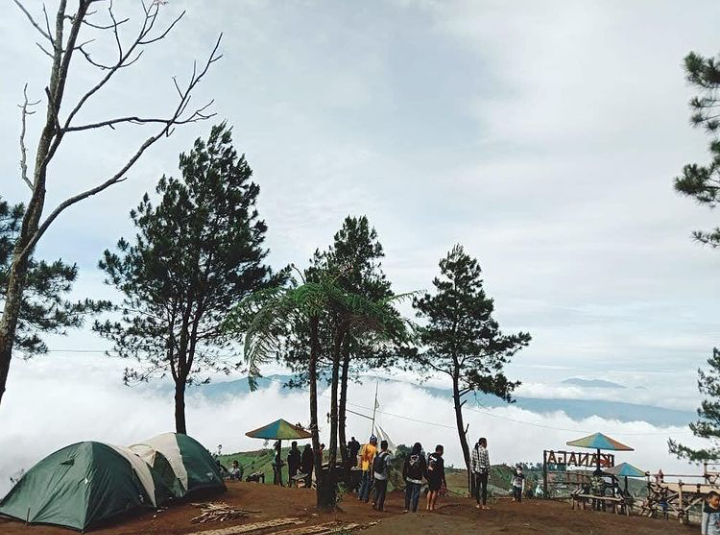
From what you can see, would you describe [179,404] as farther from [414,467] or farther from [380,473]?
[414,467]

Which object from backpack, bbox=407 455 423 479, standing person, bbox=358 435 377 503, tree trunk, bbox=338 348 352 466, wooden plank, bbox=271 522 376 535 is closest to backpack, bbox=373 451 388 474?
backpack, bbox=407 455 423 479

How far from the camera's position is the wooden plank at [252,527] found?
40.2ft

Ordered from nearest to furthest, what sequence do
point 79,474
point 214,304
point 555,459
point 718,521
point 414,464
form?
point 718,521, point 79,474, point 414,464, point 214,304, point 555,459

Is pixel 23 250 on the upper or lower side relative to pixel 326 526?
upper

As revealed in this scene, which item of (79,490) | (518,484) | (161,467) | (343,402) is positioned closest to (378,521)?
(161,467)

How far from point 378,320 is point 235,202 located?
36.8 feet

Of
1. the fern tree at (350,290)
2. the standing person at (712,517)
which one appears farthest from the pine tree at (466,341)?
the standing person at (712,517)

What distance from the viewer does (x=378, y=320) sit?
1553 centimetres

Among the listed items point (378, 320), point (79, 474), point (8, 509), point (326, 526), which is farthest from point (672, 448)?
point (8, 509)

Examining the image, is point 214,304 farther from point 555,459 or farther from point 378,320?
point 555,459

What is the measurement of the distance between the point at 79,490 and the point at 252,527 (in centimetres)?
440

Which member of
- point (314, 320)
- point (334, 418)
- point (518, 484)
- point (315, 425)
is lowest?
point (518, 484)

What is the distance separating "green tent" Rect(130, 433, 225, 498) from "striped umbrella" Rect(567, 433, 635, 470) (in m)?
15.7

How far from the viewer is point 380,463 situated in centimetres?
1567
